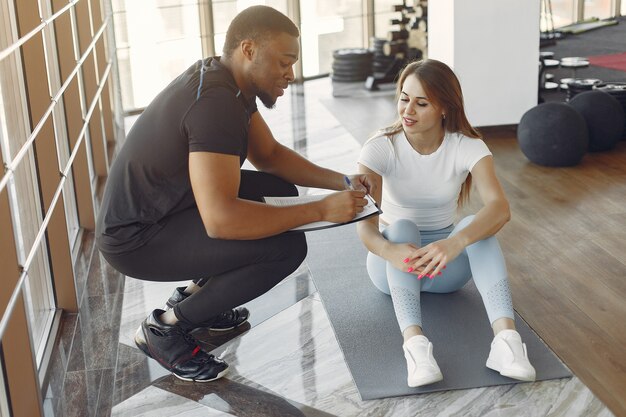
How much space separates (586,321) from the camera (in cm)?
250

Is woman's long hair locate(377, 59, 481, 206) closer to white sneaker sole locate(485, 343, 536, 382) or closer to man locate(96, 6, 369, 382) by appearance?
man locate(96, 6, 369, 382)

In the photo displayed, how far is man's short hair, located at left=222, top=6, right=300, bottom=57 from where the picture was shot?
2.08 m

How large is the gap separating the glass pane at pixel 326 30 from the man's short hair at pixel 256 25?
199 inches

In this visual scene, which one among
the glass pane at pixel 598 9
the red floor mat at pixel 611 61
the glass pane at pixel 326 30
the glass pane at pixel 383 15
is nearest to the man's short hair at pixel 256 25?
the glass pane at pixel 326 30

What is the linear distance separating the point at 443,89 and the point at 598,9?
7112 mm

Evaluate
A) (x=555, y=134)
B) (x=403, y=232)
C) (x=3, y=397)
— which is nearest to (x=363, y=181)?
(x=403, y=232)

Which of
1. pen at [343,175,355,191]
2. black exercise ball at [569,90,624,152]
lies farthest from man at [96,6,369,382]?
black exercise ball at [569,90,624,152]

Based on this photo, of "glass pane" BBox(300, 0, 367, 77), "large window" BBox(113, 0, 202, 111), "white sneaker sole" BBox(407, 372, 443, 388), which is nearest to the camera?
"white sneaker sole" BBox(407, 372, 443, 388)

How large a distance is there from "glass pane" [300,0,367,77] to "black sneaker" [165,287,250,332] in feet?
15.7

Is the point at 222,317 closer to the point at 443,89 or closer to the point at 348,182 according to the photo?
the point at 348,182

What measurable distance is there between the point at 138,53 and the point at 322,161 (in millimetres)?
2461

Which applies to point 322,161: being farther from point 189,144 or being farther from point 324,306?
point 189,144

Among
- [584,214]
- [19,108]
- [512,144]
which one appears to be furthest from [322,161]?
[19,108]

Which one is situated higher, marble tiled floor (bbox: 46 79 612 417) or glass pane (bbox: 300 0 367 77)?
glass pane (bbox: 300 0 367 77)
